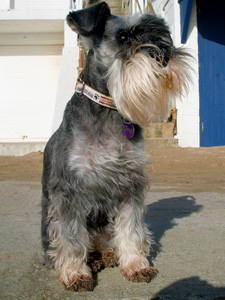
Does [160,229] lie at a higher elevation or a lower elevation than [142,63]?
lower

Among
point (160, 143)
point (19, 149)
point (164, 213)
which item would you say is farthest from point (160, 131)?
point (164, 213)

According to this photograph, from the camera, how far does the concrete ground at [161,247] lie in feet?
7.08

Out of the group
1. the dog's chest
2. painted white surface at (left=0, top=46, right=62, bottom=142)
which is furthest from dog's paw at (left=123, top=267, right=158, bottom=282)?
painted white surface at (left=0, top=46, right=62, bottom=142)

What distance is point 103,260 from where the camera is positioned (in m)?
2.63

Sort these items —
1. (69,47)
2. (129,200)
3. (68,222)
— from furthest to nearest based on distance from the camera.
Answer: (69,47), (129,200), (68,222)

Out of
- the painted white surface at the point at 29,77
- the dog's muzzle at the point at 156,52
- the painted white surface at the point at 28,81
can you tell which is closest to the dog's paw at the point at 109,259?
the dog's muzzle at the point at 156,52

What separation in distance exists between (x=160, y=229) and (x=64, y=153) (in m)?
1.47

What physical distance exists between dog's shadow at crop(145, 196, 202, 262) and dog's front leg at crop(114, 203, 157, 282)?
242 millimetres

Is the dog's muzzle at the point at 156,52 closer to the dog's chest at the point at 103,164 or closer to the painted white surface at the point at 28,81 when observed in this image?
the dog's chest at the point at 103,164

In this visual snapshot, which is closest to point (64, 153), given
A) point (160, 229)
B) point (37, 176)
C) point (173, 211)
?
point (160, 229)

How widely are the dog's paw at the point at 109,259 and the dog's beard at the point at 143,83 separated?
101 cm

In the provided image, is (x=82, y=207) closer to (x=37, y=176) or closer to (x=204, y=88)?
(x=37, y=176)

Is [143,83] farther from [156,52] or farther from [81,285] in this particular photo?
[81,285]

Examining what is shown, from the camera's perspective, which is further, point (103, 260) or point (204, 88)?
point (204, 88)
